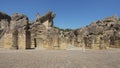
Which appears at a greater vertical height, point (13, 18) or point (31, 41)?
point (13, 18)

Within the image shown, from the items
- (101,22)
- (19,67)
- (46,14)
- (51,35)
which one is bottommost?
(19,67)

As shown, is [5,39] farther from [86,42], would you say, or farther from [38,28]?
[86,42]

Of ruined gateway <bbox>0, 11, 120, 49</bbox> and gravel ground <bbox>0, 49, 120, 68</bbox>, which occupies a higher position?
ruined gateway <bbox>0, 11, 120, 49</bbox>

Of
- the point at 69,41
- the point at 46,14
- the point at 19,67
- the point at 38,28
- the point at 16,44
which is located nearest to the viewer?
the point at 19,67

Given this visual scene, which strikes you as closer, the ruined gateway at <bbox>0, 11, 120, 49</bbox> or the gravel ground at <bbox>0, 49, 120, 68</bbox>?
the gravel ground at <bbox>0, 49, 120, 68</bbox>

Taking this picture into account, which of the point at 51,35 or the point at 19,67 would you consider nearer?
the point at 19,67

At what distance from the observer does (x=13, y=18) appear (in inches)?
1252

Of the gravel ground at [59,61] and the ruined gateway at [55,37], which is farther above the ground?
the ruined gateway at [55,37]

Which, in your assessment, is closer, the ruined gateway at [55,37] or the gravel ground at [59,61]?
the gravel ground at [59,61]

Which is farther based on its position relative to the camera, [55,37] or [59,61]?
[55,37]

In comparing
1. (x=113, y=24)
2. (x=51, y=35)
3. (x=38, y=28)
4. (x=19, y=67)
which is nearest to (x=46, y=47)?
(x=51, y=35)

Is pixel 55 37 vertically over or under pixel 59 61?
over

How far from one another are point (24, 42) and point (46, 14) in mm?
15822

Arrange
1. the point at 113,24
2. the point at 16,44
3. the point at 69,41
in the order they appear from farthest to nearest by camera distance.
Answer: the point at 69,41 < the point at 113,24 < the point at 16,44
